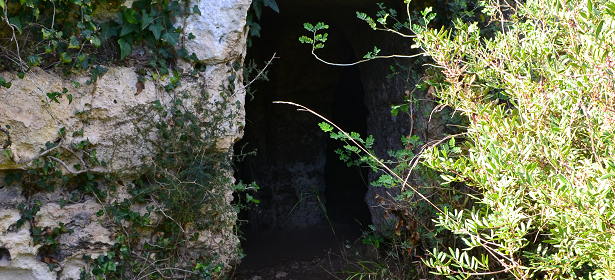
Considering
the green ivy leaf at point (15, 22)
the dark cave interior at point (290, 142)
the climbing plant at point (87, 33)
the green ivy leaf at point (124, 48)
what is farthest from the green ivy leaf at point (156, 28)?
the dark cave interior at point (290, 142)

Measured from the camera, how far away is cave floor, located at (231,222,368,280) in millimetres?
4156

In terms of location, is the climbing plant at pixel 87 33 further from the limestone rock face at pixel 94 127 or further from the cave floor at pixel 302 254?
the cave floor at pixel 302 254

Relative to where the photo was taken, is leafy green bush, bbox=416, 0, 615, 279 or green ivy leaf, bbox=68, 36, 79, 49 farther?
green ivy leaf, bbox=68, 36, 79, 49

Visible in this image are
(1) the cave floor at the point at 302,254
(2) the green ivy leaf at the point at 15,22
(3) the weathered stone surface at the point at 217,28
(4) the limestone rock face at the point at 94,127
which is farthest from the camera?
(1) the cave floor at the point at 302,254

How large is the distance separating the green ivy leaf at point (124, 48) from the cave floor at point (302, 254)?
2.10 m

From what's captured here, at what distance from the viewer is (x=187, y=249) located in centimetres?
293

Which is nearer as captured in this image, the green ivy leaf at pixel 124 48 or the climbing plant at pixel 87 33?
the climbing plant at pixel 87 33

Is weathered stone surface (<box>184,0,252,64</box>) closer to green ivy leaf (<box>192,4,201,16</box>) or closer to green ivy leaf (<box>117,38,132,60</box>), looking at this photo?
green ivy leaf (<box>192,4,201,16</box>)

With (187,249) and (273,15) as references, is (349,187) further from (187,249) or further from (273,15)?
(187,249)

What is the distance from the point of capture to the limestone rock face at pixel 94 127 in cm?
244

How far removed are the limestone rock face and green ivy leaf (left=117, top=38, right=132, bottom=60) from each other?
114mm

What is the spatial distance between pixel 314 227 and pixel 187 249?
2952 millimetres

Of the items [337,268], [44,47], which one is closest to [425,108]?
[337,268]

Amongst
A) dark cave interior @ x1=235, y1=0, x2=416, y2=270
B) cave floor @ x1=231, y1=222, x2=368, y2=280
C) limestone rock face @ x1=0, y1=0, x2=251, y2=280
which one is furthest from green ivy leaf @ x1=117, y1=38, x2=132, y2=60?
dark cave interior @ x1=235, y1=0, x2=416, y2=270
